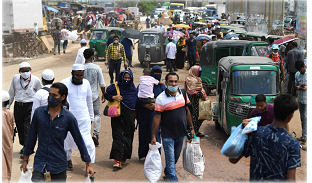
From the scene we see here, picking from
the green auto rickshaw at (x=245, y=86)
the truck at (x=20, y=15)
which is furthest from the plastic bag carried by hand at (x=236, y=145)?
the truck at (x=20, y=15)

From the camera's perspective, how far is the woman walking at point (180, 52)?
20.6m

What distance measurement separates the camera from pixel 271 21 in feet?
105

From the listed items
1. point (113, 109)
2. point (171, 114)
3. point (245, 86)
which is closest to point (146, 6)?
point (245, 86)

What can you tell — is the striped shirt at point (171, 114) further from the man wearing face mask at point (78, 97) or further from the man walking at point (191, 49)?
the man walking at point (191, 49)

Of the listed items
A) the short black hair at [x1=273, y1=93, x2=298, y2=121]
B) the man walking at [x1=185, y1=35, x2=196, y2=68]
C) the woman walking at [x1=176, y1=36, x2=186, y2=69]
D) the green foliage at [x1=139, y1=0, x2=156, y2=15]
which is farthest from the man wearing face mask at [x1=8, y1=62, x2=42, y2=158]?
the green foliage at [x1=139, y1=0, x2=156, y2=15]

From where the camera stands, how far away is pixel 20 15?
90.2 ft

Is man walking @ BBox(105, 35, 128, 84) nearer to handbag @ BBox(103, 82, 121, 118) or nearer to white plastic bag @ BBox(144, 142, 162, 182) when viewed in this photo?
handbag @ BBox(103, 82, 121, 118)

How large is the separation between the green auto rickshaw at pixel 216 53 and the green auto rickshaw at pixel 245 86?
4968mm

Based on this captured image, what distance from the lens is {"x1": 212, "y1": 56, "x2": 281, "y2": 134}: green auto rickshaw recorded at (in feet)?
29.8

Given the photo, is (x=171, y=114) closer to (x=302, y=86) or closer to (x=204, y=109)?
(x=204, y=109)

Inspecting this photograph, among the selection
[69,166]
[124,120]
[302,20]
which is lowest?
[69,166]

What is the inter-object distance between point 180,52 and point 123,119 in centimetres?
1320

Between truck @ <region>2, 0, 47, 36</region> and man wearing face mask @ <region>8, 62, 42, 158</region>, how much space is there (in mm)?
18874

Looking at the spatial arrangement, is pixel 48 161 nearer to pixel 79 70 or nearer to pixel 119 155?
pixel 79 70
